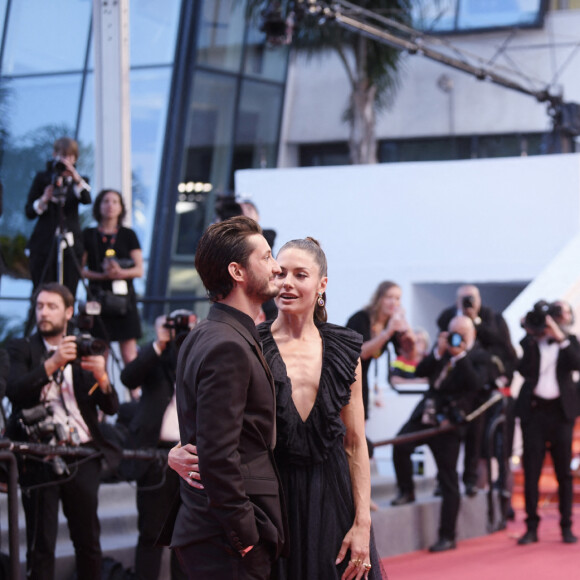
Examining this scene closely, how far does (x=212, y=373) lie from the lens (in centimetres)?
261

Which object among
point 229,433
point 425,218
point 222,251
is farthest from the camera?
point 425,218

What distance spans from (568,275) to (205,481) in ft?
29.6

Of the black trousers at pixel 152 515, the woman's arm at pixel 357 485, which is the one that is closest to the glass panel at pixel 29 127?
the black trousers at pixel 152 515

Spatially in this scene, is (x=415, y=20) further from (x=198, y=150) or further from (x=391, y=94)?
(x=198, y=150)

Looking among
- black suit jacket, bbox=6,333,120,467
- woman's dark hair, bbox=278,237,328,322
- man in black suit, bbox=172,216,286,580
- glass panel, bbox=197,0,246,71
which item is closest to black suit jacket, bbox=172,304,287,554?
man in black suit, bbox=172,216,286,580

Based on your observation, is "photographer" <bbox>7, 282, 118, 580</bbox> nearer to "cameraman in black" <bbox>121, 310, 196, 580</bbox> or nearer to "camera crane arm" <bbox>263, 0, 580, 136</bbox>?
"cameraman in black" <bbox>121, 310, 196, 580</bbox>

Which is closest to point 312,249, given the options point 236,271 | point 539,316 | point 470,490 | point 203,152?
point 236,271

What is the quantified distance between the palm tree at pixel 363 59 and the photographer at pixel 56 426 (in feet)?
35.0

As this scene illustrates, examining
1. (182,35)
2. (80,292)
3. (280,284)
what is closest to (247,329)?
(280,284)

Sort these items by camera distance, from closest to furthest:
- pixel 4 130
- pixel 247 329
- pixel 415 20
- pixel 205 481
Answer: pixel 205 481, pixel 247 329, pixel 4 130, pixel 415 20

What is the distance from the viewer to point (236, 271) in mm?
2770

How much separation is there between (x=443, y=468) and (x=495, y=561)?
0.72 meters

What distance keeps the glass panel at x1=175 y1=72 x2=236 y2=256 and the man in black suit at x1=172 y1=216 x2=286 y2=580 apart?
11848 millimetres

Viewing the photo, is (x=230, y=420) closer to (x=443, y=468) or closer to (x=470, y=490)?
(x=443, y=468)
